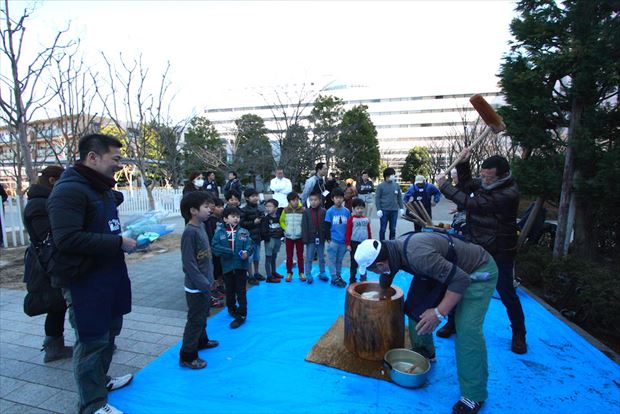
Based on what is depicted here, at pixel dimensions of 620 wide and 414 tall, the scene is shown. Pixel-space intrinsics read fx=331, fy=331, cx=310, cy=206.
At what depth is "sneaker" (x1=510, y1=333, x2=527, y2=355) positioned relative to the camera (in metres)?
3.24

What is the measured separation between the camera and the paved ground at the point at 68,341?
2636 mm

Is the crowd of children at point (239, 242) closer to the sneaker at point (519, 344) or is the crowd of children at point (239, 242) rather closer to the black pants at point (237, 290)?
the black pants at point (237, 290)

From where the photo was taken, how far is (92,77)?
986 cm

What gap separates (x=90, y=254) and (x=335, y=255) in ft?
12.1

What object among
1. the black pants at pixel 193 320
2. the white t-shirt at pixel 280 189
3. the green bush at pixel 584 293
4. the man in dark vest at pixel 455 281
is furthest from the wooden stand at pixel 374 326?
the white t-shirt at pixel 280 189

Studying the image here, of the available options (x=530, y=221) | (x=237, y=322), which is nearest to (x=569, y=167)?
(x=530, y=221)

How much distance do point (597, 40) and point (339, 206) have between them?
412 centimetres

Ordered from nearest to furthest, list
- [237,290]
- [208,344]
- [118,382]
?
1. [118,382]
2. [208,344]
3. [237,290]

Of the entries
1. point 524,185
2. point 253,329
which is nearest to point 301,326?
point 253,329

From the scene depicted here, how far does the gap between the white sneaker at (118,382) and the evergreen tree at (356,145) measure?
2212cm

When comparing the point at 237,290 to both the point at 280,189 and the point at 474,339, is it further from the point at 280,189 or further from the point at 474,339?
the point at 280,189

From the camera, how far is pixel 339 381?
2.81m

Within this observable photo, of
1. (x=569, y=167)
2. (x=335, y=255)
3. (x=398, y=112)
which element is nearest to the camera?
(x=569, y=167)

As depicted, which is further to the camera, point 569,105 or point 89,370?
point 569,105
